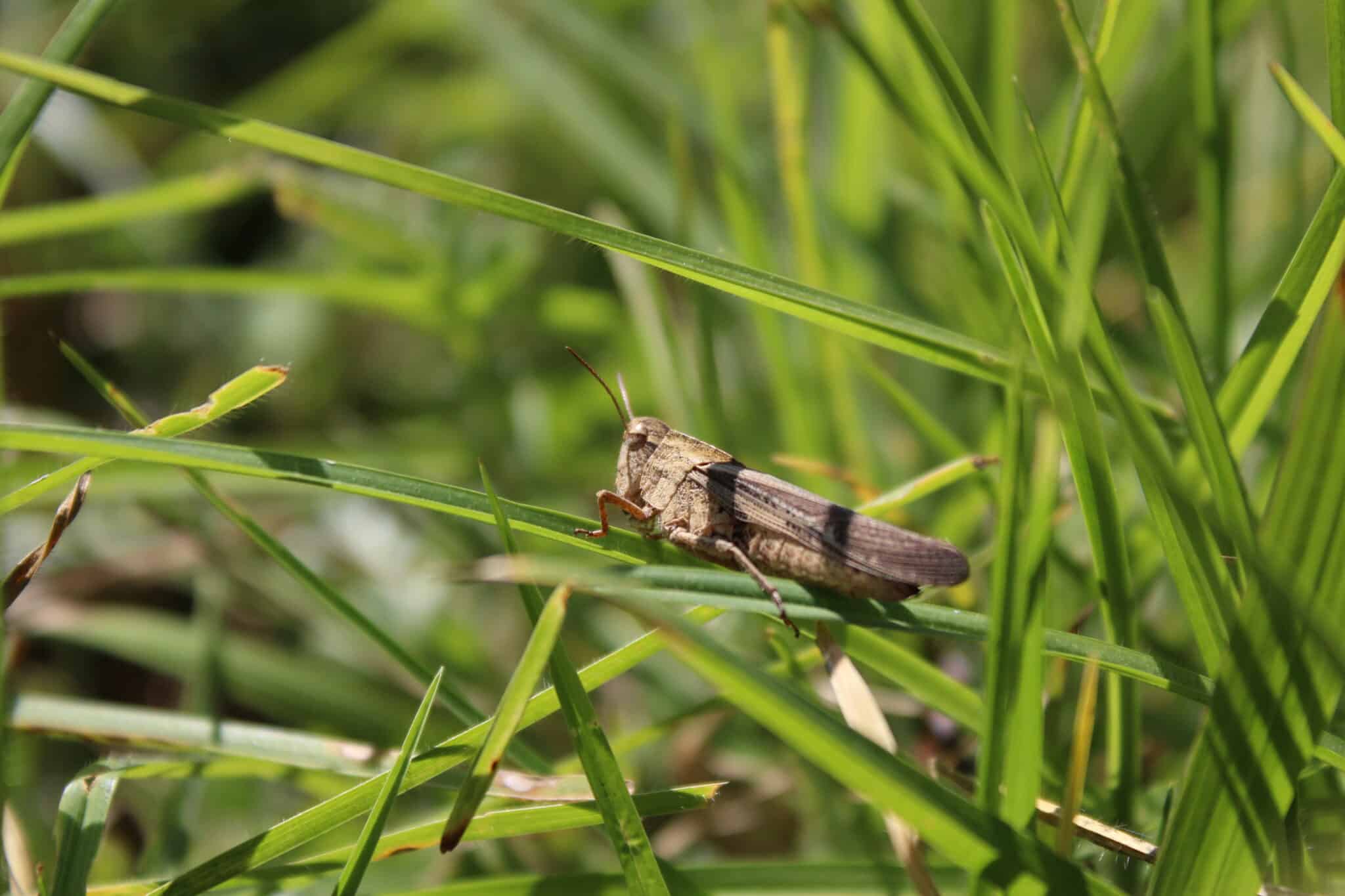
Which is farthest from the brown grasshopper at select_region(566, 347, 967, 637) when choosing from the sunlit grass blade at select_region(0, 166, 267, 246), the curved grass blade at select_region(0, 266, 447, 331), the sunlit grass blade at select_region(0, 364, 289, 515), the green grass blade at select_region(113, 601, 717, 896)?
the sunlit grass blade at select_region(0, 166, 267, 246)

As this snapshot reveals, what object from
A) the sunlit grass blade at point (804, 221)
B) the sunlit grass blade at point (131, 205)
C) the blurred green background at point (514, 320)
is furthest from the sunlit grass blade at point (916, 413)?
the sunlit grass blade at point (131, 205)

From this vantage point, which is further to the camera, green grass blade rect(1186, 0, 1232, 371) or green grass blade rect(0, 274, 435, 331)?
green grass blade rect(0, 274, 435, 331)

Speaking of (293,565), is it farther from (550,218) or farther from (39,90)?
(39,90)

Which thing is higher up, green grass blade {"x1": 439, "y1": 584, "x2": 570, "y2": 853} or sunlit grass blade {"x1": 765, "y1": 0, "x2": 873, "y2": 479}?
sunlit grass blade {"x1": 765, "y1": 0, "x2": 873, "y2": 479}

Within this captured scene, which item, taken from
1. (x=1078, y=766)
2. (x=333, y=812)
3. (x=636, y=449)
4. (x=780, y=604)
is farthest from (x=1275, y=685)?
(x=636, y=449)

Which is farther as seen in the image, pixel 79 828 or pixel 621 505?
pixel 621 505

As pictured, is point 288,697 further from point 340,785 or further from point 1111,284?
point 1111,284

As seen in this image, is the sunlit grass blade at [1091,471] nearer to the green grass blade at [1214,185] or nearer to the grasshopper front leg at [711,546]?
the grasshopper front leg at [711,546]

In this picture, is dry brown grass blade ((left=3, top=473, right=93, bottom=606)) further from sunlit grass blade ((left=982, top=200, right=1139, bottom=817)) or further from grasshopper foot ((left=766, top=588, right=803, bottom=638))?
sunlit grass blade ((left=982, top=200, right=1139, bottom=817))
